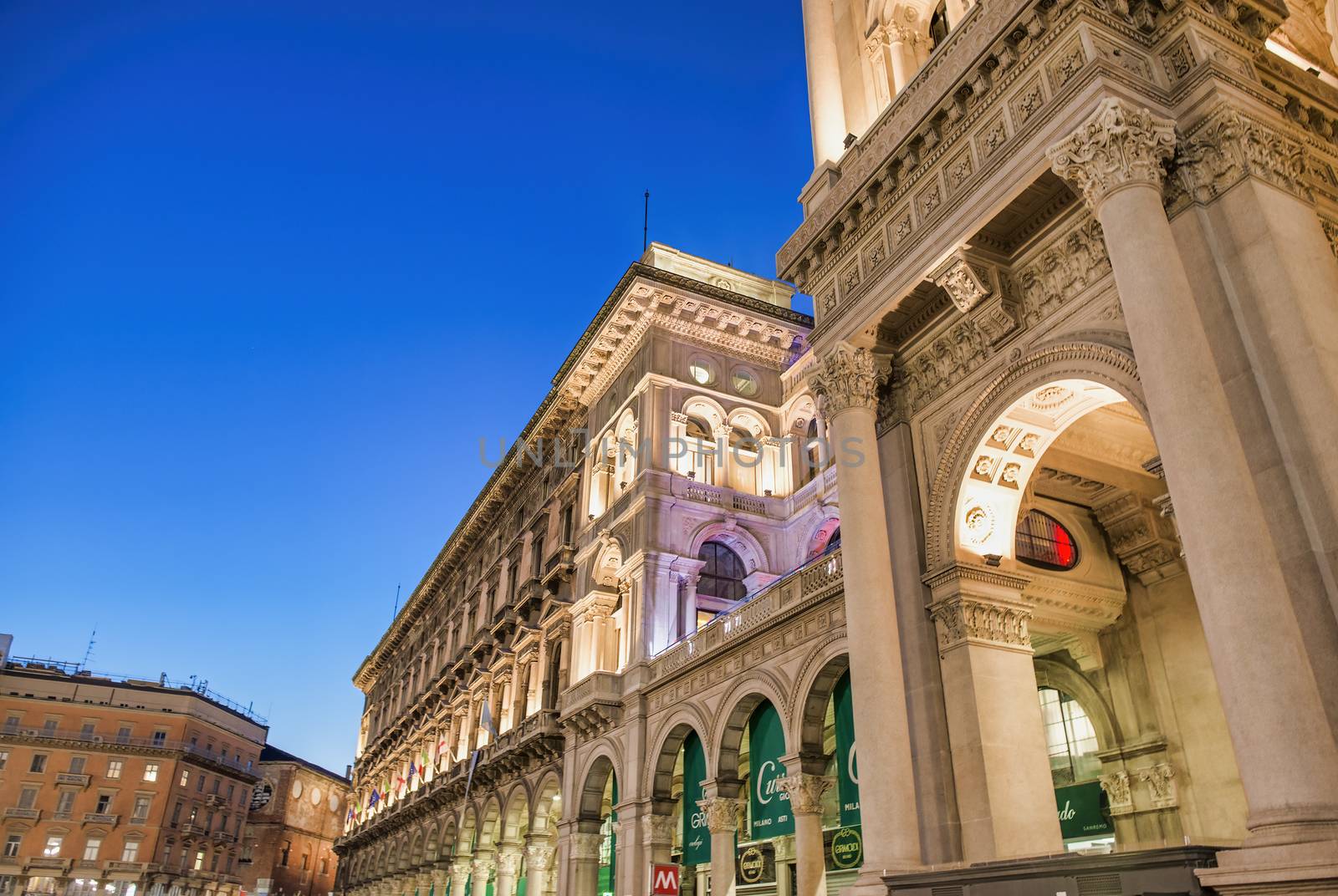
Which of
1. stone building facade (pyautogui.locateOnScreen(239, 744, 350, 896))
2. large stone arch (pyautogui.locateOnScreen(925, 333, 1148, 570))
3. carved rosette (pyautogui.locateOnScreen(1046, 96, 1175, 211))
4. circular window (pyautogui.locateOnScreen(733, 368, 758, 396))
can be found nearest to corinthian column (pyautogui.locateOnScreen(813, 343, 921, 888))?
large stone arch (pyautogui.locateOnScreen(925, 333, 1148, 570))

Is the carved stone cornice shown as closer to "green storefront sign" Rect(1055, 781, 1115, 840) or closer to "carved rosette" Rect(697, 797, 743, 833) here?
"green storefront sign" Rect(1055, 781, 1115, 840)

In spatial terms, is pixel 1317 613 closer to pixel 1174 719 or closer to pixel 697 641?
pixel 1174 719

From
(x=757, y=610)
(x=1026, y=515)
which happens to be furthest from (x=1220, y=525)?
Result: (x=757, y=610)

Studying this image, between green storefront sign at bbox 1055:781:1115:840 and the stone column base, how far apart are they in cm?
1042

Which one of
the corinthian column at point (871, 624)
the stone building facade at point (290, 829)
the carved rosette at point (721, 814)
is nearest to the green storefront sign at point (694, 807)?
the carved rosette at point (721, 814)

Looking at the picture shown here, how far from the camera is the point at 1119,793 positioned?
17141 mm

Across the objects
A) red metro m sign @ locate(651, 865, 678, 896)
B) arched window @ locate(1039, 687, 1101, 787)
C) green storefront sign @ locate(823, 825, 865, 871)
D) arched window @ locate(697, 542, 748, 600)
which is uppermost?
arched window @ locate(697, 542, 748, 600)

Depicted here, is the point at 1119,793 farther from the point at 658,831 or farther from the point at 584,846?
the point at 584,846

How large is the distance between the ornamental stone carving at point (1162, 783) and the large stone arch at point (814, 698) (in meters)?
5.71

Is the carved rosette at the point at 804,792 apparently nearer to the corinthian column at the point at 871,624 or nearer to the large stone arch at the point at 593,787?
the corinthian column at the point at 871,624

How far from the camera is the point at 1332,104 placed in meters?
11.9

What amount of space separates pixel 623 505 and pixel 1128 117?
21144mm

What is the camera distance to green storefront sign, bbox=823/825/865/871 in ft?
58.9

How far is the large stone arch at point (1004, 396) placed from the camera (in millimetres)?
11352
